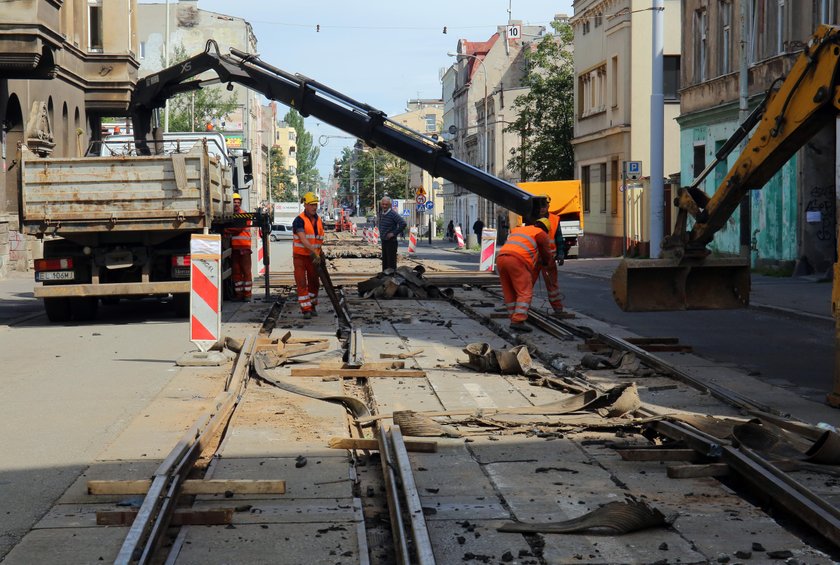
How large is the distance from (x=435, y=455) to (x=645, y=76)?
132ft

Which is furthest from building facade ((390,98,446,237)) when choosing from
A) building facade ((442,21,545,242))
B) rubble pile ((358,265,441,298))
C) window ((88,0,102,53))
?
rubble pile ((358,265,441,298))

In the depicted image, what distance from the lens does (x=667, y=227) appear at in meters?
40.4

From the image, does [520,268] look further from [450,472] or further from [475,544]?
[475,544]

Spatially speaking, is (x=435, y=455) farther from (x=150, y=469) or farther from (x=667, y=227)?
(x=667, y=227)

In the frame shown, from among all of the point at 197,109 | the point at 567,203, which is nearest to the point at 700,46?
the point at 567,203

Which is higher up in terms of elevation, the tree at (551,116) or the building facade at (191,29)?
the building facade at (191,29)

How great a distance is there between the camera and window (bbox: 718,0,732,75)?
3350 centimetres

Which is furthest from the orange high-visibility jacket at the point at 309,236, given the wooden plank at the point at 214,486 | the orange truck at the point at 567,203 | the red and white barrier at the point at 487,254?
the orange truck at the point at 567,203

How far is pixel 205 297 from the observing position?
13031 mm

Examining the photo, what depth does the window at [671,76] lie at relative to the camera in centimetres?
4653

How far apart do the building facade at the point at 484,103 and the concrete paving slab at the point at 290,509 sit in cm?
6723

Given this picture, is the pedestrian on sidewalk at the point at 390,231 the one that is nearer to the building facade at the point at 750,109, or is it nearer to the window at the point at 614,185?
the building facade at the point at 750,109

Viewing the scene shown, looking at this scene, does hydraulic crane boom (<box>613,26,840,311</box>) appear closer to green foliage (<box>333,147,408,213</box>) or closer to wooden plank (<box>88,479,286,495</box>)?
wooden plank (<box>88,479,286,495</box>)

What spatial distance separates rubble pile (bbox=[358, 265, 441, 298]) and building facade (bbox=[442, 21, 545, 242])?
51502 mm
